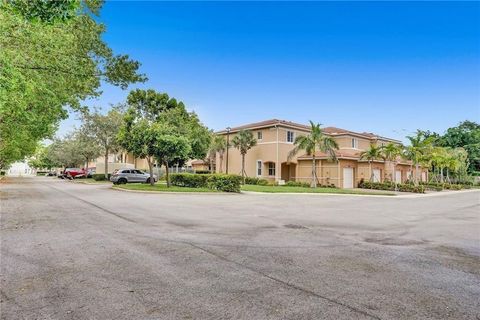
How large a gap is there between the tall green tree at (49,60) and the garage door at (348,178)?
24920mm

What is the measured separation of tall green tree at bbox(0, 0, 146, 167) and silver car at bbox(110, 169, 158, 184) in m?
12.3

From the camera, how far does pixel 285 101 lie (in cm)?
3466

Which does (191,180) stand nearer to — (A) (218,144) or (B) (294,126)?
(A) (218,144)

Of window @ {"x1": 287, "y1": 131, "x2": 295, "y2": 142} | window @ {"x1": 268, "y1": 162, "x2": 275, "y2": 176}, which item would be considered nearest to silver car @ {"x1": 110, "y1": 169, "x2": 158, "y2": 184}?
window @ {"x1": 268, "y1": 162, "x2": 275, "y2": 176}

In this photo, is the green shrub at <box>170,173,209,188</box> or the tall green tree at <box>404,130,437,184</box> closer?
the green shrub at <box>170,173,209,188</box>

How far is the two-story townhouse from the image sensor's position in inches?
1345

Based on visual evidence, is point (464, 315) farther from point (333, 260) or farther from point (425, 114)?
point (425, 114)

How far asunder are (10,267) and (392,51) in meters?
23.9

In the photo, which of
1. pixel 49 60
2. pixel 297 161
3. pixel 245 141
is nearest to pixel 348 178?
pixel 297 161

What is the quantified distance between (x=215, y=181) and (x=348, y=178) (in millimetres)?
16703

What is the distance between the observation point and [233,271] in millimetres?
5176

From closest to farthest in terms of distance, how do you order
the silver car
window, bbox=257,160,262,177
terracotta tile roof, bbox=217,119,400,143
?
the silver car < terracotta tile roof, bbox=217,119,400,143 < window, bbox=257,160,262,177

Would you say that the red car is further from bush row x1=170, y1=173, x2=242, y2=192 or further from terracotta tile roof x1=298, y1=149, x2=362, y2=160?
terracotta tile roof x1=298, y1=149, x2=362, y2=160

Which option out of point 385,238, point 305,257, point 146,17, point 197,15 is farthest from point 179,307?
point 197,15
